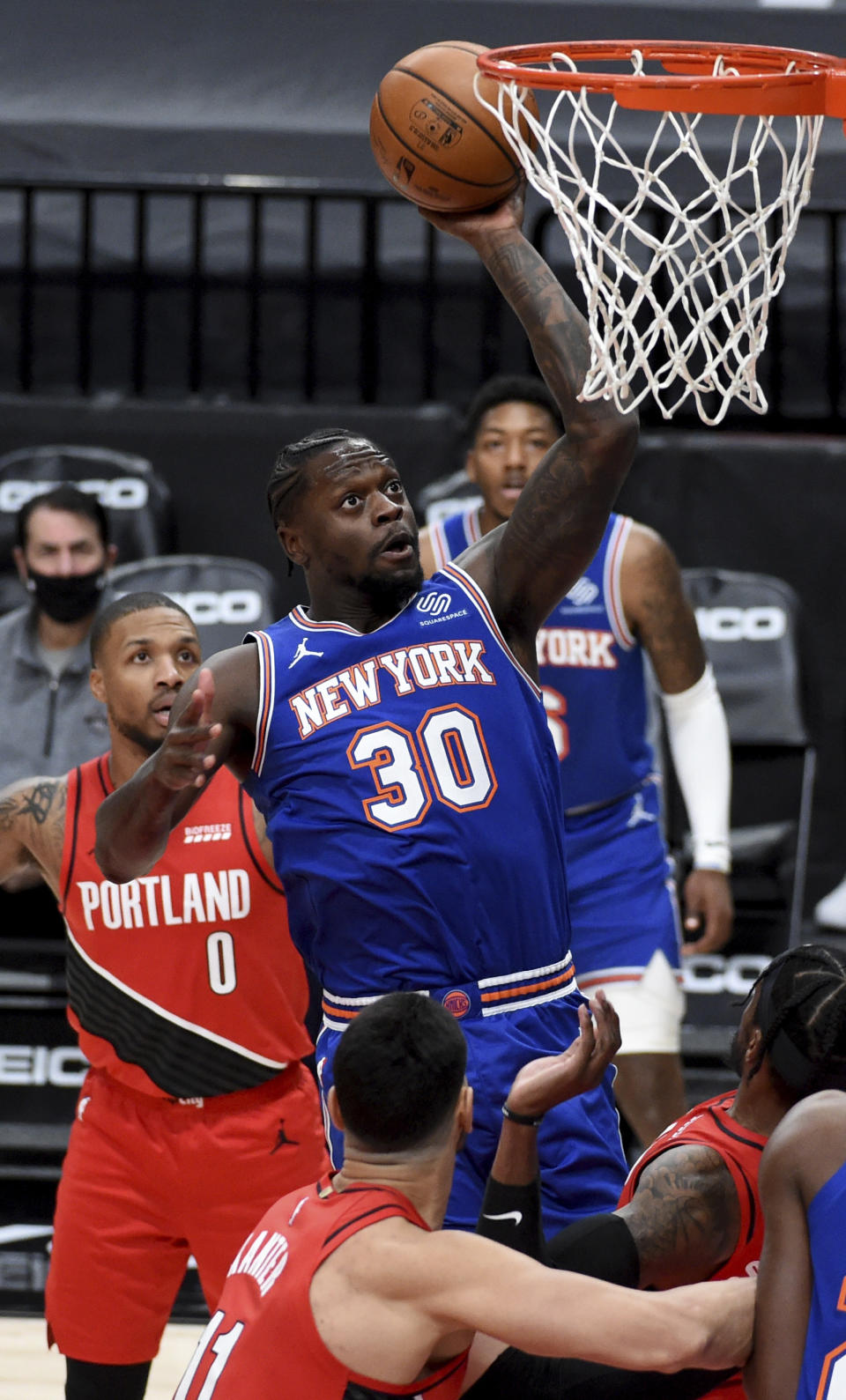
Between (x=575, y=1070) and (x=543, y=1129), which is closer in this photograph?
(x=575, y=1070)

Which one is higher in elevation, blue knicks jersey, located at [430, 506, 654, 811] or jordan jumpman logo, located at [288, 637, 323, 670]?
Result: jordan jumpman logo, located at [288, 637, 323, 670]

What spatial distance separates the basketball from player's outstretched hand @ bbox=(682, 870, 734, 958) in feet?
6.89

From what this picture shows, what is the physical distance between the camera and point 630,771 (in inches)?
199

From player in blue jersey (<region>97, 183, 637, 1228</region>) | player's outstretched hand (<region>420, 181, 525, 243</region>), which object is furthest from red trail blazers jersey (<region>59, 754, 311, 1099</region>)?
player's outstretched hand (<region>420, 181, 525, 243</region>)

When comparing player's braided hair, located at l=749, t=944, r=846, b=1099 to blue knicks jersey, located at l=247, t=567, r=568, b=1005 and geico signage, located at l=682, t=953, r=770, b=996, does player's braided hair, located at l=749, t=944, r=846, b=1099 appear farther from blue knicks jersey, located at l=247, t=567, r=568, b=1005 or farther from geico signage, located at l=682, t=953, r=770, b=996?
geico signage, located at l=682, t=953, r=770, b=996

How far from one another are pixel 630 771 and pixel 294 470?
6.42 feet

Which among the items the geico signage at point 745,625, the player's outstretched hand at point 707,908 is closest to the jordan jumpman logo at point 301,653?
the player's outstretched hand at point 707,908

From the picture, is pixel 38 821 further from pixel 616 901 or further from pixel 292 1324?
pixel 292 1324

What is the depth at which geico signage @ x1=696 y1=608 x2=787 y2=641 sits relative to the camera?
22.8 ft

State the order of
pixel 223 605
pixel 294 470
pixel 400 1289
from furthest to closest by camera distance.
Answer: pixel 223 605 < pixel 294 470 < pixel 400 1289

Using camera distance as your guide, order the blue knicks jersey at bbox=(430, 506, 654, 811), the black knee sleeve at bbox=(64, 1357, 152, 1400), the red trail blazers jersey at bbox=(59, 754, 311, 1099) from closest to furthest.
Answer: the black knee sleeve at bbox=(64, 1357, 152, 1400), the red trail blazers jersey at bbox=(59, 754, 311, 1099), the blue knicks jersey at bbox=(430, 506, 654, 811)

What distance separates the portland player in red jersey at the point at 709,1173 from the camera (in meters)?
2.77

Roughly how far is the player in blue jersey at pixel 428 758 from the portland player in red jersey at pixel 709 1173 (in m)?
0.27

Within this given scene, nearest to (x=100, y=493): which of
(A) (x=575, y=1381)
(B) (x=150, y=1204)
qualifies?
(B) (x=150, y=1204)
